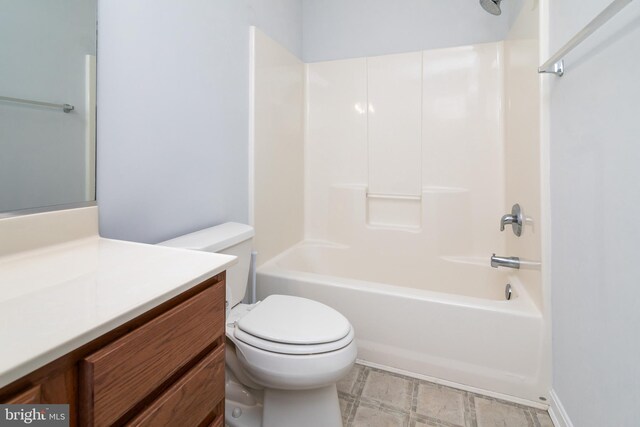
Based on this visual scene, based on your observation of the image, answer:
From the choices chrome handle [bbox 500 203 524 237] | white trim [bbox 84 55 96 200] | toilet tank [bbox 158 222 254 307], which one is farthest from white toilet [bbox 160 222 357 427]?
chrome handle [bbox 500 203 524 237]

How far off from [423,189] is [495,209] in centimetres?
47

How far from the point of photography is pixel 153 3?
1.20m

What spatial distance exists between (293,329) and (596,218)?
1052 mm

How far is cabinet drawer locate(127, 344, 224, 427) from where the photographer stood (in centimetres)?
60

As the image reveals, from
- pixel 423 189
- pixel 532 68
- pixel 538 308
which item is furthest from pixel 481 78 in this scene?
pixel 538 308

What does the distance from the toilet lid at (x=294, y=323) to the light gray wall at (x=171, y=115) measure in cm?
50

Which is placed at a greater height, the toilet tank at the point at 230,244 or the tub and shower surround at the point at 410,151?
the tub and shower surround at the point at 410,151

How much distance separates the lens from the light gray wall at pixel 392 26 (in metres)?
2.08

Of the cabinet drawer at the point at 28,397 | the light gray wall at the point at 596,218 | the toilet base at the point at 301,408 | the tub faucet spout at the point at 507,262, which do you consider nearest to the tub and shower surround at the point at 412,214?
the tub faucet spout at the point at 507,262

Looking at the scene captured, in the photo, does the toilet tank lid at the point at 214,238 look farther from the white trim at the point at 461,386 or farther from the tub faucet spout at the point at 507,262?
the tub faucet spout at the point at 507,262

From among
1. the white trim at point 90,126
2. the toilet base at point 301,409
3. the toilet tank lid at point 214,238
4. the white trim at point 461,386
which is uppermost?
the white trim at point 90,126

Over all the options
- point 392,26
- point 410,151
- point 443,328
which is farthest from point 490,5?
point 443,328

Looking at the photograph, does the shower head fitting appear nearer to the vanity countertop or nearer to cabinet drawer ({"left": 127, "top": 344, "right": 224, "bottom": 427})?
the vanity countertop

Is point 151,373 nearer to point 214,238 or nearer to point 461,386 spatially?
point 214,238
